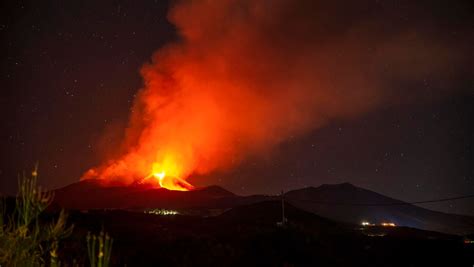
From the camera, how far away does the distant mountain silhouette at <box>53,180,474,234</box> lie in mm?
103688

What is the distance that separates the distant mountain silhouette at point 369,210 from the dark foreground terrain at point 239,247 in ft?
332

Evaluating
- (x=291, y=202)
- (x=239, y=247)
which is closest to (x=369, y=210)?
(x=291, y=202)

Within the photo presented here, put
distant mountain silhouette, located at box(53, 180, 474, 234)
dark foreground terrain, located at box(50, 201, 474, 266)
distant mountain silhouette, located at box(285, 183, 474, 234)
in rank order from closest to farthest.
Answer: dark foreground terrain, located at box(50, 201, 474, 266), distant mountain silhouette, located at box(53, 180, 474, 234), distant mountain silhouette, located at box(285, 183, 474, 234)

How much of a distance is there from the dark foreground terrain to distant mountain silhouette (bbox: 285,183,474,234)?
10105cm

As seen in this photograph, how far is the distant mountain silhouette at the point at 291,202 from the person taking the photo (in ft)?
340

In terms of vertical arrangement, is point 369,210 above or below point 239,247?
below

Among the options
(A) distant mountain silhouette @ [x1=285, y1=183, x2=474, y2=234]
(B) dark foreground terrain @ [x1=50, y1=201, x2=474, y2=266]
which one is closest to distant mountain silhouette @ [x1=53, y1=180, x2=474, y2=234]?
(A) distant mountain silhouette @ [x1=285, y1=183, x2=474, y2=234]

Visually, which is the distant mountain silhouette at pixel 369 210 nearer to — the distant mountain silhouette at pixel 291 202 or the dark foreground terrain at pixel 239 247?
the distant mountain silhouette at pixel 291 202

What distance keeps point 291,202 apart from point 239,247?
13613 cm

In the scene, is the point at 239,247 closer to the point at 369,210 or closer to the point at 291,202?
the point at 291,202

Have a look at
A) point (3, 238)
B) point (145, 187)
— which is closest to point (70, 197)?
point (145, 187)

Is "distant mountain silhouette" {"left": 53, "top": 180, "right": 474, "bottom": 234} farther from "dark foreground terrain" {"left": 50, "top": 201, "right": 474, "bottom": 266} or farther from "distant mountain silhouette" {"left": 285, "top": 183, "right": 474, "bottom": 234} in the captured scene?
"dark foreground terrain" {"left": 50, "top": 201, "right": 474, "bottom": 266}

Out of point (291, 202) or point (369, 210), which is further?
point (291, 202)

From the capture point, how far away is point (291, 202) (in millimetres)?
161875
